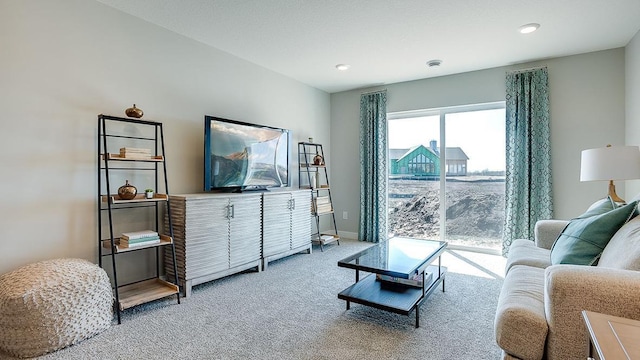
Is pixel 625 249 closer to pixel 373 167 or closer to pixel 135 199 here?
pixel 135 199

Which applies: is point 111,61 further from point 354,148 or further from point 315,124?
point 354,148

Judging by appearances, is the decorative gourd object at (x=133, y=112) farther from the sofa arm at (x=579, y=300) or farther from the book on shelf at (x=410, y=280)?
the sofa arm at (x=579, y=300)

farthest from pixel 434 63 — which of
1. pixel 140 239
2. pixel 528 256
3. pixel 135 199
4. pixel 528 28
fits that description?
pixel 140 239

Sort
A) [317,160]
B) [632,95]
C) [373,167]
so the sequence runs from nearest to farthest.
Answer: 1. [632,95]
2. [317,160]
3. [373,167]

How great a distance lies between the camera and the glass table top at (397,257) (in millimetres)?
2270

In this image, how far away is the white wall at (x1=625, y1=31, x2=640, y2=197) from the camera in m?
3.13

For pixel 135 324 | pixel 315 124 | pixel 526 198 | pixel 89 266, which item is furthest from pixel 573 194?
pixel 89 266

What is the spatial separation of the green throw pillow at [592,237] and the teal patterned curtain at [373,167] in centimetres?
306

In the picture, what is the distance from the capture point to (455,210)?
462cm

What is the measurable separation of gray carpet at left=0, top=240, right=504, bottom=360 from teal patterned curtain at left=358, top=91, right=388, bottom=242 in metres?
1.87

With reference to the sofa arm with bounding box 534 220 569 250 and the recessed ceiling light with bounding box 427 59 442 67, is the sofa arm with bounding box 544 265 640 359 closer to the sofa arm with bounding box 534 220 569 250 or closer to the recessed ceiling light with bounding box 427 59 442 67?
the sofa arm with bounding box 534 220 569 250

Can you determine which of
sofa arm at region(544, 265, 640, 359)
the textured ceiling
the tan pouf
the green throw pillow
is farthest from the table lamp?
the tan pouf

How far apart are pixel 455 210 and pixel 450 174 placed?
0.53 meters

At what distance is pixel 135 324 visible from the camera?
2326mm
